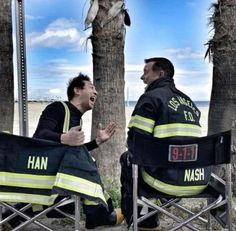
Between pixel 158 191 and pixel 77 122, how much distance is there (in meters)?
0.93

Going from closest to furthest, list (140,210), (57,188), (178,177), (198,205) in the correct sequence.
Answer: (57,188), (178,177), (140,210), (198,205)

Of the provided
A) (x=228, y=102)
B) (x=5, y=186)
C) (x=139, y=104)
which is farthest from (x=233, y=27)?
(x=5, y=186)

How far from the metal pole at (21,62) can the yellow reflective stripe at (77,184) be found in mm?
Answer: 1816

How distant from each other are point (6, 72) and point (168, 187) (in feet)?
8.77

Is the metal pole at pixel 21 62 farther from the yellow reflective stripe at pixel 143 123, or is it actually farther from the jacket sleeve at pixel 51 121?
the yellow reflective stripe at pixel 143 123

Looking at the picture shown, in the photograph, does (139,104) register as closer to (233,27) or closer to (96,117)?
(96,117)

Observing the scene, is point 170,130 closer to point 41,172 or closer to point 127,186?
point 127,186

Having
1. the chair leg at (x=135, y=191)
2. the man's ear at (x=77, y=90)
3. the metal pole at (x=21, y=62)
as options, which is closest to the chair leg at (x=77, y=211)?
the chair leg at (x=135, y=191)

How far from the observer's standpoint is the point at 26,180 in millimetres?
3070

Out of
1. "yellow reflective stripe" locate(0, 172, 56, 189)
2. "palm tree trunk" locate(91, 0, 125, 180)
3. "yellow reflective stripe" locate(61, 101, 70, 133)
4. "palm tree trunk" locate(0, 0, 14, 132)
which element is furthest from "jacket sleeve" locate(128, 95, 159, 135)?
"palm tree trunk" locate(0, 0, 14, 132)

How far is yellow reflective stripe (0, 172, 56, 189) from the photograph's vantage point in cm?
306

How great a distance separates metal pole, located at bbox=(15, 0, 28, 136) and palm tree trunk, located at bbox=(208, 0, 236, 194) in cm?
218

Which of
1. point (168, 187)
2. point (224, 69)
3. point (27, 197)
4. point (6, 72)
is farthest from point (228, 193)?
point (6, 72)

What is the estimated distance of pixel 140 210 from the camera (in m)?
3.58
